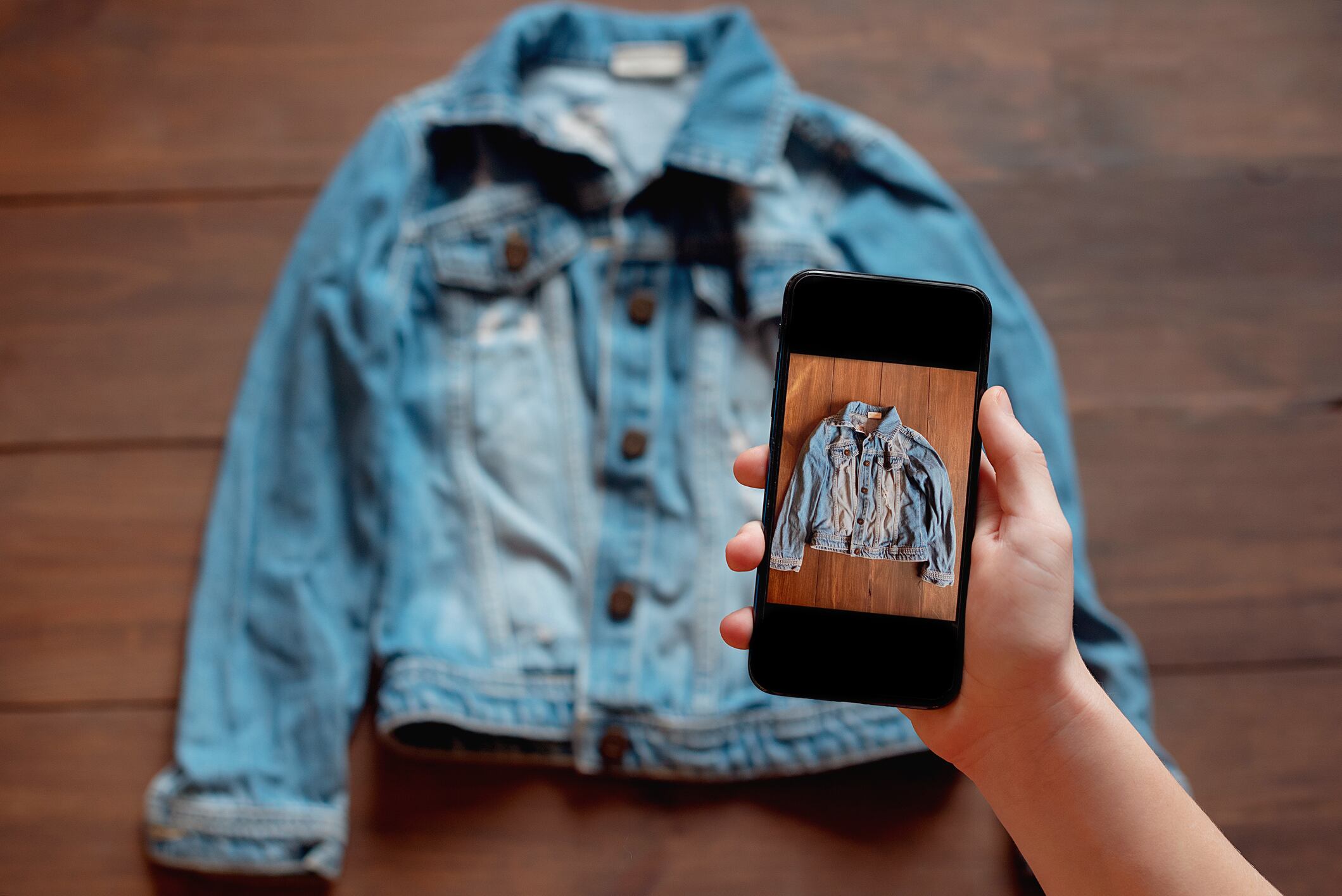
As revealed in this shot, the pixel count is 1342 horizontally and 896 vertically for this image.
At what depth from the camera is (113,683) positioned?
77 centimetres

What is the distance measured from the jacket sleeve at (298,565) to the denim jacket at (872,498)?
39 centimetres

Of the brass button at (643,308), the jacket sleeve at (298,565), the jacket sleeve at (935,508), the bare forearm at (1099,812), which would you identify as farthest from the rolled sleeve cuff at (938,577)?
the jacket sleeve at (298,565)

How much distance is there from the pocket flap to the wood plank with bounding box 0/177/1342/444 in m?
0.18

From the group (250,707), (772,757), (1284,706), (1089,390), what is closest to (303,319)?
(250,707)

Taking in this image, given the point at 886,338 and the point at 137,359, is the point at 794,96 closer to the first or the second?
the point at 886,338

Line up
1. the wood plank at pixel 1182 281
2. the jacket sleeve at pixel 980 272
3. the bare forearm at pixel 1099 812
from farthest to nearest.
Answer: the wood plank at pixel 1182 281 → the jacket sleeve at pixel 980 272 → the bare forearm at pixel 1099 812

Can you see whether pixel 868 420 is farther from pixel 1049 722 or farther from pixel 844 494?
pixel 1049 722

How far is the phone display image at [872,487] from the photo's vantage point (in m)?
0.50

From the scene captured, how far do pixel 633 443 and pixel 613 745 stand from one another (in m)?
0.25

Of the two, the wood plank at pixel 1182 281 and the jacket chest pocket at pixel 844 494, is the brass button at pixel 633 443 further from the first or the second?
the wood plank at pixel 1182 281

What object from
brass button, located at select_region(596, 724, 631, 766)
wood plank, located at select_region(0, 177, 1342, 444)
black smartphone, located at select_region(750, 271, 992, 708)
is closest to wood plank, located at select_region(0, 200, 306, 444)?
wood plank, located at select_region(0, 177, 1342, 444)

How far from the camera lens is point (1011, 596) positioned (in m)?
0.51

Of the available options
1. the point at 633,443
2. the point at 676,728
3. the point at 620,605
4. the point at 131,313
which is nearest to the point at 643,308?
the point at 633,443

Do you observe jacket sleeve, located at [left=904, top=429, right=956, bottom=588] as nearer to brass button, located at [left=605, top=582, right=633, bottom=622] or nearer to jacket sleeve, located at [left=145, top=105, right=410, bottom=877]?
brass button, located at [left=605, top=582, right=633, bottom=622]
